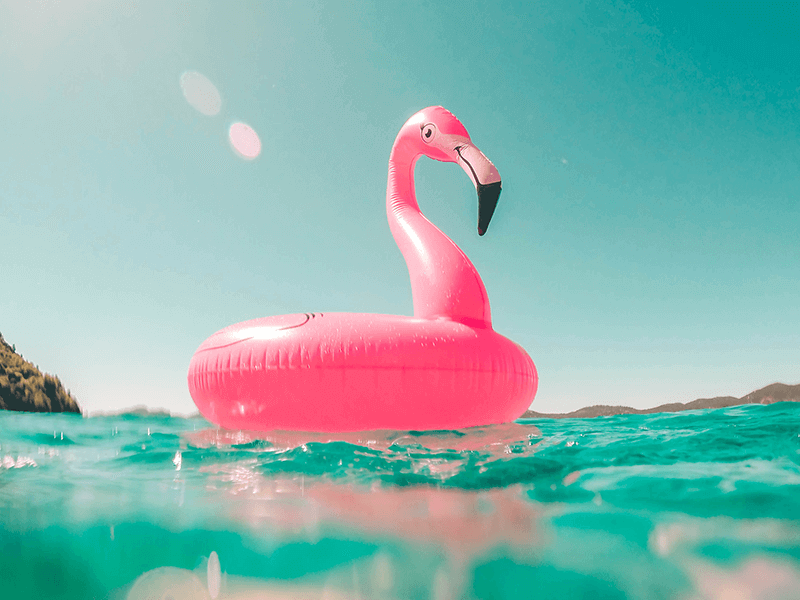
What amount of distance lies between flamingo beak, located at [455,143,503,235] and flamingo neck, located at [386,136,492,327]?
0.39 m

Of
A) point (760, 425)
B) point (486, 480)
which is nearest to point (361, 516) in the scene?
point (486, 480)

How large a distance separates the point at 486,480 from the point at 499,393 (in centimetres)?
133

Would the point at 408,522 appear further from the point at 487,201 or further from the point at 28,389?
the point at 28,389

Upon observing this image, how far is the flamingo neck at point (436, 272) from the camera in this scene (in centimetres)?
392

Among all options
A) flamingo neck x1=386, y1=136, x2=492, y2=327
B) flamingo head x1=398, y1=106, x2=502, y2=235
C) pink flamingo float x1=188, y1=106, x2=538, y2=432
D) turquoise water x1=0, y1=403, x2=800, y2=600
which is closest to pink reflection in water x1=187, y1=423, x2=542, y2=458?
pink flamingo float x1=188, y1=106, x2=538, y2=432

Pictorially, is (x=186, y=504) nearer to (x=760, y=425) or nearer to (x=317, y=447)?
(x=317, y=447)

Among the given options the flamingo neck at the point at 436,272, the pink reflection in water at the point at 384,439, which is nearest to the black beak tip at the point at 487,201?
the flamingo neck at the point at 436,272

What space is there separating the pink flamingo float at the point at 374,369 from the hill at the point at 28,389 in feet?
9.57

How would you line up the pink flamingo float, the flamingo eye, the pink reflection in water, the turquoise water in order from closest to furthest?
the turquoise water → the pink reflection in water → the pink flamingo float → the flamingo eye

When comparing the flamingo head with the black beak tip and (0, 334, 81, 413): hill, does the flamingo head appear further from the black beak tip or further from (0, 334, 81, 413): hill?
(0, 334, 81, 413): hill

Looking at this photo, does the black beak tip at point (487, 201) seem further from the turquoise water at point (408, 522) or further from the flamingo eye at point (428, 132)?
the turquoise water at point (408, 522)

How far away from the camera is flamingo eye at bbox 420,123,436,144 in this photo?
4.65 m

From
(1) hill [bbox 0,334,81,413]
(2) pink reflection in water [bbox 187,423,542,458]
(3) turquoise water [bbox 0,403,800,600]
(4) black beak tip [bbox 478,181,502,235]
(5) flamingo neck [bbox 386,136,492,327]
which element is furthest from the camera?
(1) hill [bbox 0,334,81,413]

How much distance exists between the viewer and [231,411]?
3523 mm
